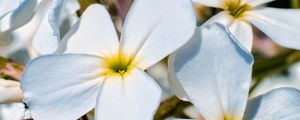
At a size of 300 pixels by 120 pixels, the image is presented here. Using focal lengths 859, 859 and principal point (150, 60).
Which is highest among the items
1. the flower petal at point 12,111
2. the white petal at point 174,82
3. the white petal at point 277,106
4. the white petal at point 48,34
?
the white petal at point 48,34

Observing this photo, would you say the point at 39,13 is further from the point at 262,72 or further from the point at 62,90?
the point at 262,72

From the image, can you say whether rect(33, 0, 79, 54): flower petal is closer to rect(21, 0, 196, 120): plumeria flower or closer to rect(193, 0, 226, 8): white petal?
rect(21, 0, 196, 120): plumeria flower

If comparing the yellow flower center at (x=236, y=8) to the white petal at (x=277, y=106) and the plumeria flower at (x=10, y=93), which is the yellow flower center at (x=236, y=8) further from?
the plumeria flower at (x=10, y=93)

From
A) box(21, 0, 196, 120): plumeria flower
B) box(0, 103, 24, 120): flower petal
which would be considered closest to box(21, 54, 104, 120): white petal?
box(21, 0, 196, 120): plumeria flower

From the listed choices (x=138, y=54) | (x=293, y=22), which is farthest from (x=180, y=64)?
(x=293, y=22)

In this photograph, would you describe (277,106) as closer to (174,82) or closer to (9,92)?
(174,82)

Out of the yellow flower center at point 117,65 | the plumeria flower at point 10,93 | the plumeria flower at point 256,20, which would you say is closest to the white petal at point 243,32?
the plumeria flower at point 256,20
